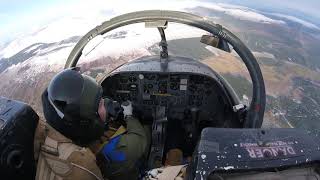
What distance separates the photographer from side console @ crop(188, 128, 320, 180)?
6.08 feet

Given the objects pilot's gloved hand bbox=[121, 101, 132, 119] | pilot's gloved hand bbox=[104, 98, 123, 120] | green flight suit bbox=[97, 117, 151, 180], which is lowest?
green flight suit bbox=[97, 117, 151, 180]

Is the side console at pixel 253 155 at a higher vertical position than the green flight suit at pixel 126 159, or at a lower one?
higher

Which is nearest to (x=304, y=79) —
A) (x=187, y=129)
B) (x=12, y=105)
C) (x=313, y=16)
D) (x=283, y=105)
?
(x=283, y=105)

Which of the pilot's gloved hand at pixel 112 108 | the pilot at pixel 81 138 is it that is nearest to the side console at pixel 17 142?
the pilot at pixel 81 138

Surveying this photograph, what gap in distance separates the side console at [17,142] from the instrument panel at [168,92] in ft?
6.00

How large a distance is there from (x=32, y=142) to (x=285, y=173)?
1.28 m

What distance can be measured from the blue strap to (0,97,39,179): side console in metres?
0.52

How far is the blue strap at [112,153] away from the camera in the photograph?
2.80m

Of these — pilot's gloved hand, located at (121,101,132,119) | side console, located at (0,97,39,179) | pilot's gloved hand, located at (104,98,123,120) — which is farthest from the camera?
pilot's gloved hand, located at (121,101,132,119)

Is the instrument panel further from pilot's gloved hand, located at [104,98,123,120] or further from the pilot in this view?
the pilot

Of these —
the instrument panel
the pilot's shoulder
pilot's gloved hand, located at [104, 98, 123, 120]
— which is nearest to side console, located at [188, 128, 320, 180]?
the pilot's shoulder

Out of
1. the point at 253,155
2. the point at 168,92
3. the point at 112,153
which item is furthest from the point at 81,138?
the point at 168,92

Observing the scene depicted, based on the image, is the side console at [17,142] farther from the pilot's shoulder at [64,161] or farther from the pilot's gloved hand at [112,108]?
the pilot's gloved hand at [112,108]

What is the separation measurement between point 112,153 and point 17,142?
26.8 inches
